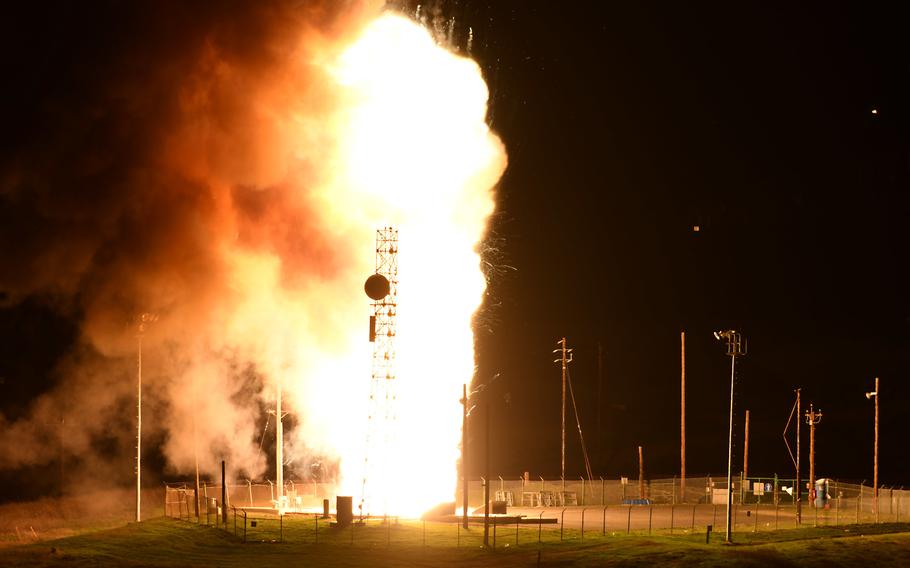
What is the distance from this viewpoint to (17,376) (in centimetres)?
8856

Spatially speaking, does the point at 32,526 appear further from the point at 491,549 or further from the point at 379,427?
the point at 491,549

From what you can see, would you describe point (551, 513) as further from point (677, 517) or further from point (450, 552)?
point (450, 552)

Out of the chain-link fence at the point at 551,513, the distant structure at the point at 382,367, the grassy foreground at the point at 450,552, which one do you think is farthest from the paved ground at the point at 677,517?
the distant structure at the point at 382,367

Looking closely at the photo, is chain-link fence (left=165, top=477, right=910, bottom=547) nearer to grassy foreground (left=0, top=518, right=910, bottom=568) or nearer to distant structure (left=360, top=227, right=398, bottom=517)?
grassy foreground (left=0, top=518, right=910, bottom=568)

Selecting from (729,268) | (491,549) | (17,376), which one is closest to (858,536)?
(491,549)

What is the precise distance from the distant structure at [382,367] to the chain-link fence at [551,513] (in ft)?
10.9

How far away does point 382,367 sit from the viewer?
61.2 metres

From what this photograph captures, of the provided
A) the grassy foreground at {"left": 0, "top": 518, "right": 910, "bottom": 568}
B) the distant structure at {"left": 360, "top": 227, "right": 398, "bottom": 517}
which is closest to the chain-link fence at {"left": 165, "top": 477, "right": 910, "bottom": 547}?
the grassy foreground at {"left": 0, "top": 518, "right": 910, "bottom": 568}

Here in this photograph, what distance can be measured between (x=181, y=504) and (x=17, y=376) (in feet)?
99.7

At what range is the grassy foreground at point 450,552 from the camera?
45.5 m

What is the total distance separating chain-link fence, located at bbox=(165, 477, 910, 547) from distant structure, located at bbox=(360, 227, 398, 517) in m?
3.33

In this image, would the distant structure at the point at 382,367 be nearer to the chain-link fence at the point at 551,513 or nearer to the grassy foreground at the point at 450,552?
the chain-link fence at the point at 551,513

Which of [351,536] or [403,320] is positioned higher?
[403,320]

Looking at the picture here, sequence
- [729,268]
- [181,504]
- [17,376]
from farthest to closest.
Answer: [729,268], [17,376], [181,504]
